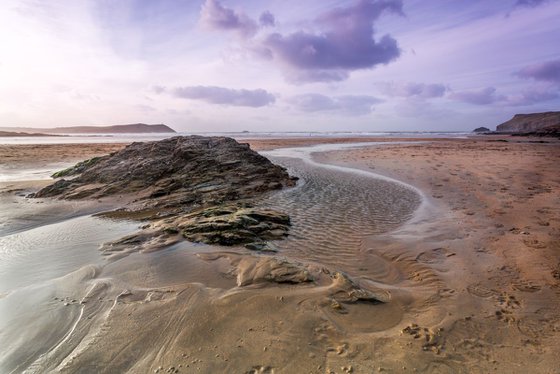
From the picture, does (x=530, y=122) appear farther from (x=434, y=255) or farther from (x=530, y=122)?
(x=434, y=255)

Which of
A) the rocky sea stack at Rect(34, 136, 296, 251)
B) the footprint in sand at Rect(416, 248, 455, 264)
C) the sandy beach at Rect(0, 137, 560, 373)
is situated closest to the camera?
the sandy beach at Rect(0, 137, 560, 373)

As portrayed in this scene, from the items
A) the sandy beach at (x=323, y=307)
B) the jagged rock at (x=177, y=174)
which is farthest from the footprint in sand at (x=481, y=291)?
the jagged rock at (x=177, y=174)

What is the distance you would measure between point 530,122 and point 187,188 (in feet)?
563

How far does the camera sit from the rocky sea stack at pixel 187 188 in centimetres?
691

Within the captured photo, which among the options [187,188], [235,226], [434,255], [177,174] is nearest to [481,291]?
[434,255]

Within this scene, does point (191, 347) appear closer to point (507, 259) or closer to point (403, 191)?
point (507, 259)

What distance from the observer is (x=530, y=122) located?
13400 cm

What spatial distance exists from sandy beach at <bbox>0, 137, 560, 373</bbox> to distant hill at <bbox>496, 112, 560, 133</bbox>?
142m

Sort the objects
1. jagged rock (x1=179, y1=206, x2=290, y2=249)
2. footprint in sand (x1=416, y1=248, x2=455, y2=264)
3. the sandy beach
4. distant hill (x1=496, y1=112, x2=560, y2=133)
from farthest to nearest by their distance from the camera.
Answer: distant hill (x1=496, y1=112, x2=560, y2=133)
jagged rock (x1=179, y1=206, x2=290, y2=249)
footprint in sand (x1=416, y1=248, x2=455, y2=264)
the sandy beach

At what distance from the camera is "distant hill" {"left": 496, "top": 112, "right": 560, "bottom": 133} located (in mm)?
121938

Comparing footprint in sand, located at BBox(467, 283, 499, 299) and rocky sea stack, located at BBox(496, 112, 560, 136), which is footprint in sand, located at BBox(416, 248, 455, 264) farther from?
rocky sea stack, located at BBox(496, 112, 560, 136)

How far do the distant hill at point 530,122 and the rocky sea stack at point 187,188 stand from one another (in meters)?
140

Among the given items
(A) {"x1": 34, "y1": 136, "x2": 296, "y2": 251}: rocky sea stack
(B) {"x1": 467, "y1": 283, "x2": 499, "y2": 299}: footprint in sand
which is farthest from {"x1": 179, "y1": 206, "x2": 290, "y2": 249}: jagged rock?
(B) {"x1": 467, "y1": 283, "x2": 499, "y2": 299}: footprint in sand

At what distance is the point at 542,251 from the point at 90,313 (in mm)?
7932
